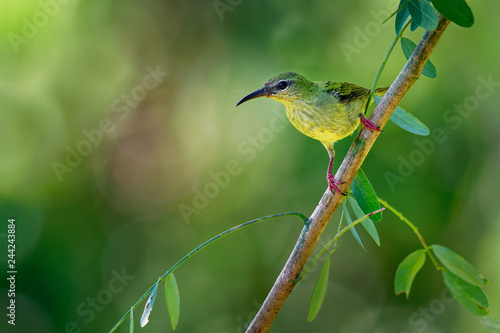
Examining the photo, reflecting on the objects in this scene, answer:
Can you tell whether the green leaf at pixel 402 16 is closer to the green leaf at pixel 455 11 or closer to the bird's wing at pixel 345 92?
the green leaf at pixel 455 11

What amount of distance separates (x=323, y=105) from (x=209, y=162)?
1955mm

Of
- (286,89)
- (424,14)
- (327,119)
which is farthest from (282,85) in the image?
(424,14)

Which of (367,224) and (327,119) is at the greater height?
(327,119)

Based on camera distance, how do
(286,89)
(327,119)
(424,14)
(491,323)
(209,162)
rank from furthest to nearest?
(209,162), (286,89), (327,119), (424,14), (491,323)

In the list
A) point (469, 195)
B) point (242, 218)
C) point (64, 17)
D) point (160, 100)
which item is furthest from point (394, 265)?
point (64, 17)

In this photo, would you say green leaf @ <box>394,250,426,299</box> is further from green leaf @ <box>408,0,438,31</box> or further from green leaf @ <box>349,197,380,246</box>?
green leaf @ <box>408,0,438,31</box>

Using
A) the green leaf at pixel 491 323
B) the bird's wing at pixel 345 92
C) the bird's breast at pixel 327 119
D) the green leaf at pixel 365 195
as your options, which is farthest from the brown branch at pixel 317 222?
the bird's wing at pixel 345 92

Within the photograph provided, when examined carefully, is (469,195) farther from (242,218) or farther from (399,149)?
(242,218)

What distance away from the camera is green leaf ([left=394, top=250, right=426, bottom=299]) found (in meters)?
1.49

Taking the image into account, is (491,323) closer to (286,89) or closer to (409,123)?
(409,123)

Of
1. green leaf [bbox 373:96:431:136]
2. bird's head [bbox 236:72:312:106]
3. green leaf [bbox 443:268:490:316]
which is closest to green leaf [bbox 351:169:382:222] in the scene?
green leaf [bbox 373:96:431:136]

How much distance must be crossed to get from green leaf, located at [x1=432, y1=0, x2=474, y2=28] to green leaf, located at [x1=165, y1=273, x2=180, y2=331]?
1162mm

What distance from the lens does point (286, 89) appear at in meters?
3.37

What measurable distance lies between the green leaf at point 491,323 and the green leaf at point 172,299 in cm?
89
